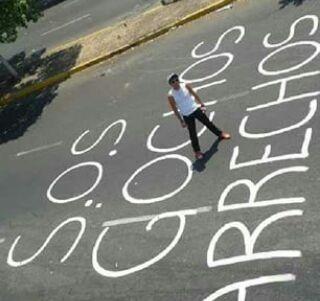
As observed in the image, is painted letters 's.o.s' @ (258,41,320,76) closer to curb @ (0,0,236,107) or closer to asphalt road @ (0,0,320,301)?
asphalt road @ (0,0,320,301)

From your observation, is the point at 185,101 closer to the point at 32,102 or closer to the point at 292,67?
the point at 292,67

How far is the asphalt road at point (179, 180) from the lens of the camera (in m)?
8.71

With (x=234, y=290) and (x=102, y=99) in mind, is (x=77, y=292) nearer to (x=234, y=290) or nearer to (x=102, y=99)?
(x=234, y=290)

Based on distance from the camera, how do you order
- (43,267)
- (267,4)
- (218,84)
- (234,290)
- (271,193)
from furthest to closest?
(267,4) → (218,84) → (43,267) → (271,193) → (234,290)

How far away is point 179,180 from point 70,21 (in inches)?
525

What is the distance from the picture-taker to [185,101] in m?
10.8

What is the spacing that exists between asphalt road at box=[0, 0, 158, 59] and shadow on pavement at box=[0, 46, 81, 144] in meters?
1.66

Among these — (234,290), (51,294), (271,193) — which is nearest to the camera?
(234,290)

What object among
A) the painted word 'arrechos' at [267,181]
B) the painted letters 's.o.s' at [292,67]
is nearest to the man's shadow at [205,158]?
the painted word 'arrechos' at [267,181]

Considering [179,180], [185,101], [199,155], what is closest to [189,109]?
[185,101]

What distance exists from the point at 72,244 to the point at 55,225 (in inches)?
34.9

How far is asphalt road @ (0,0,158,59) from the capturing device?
20.3 meters

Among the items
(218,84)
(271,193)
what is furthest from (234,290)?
(218,84)

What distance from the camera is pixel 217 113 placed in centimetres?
1202
